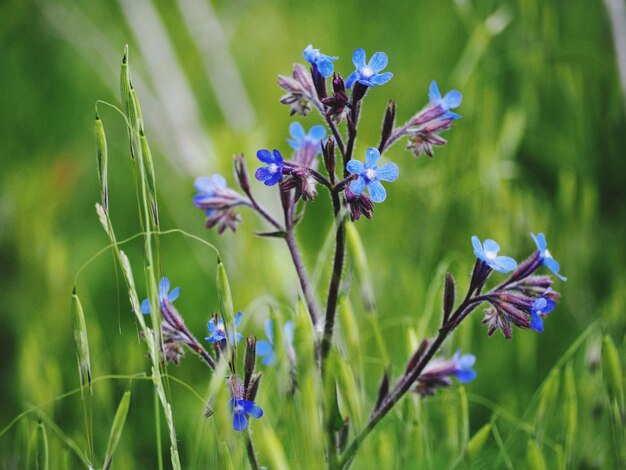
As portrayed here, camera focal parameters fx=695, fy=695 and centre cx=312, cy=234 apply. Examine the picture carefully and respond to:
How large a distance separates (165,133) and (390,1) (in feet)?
4.90

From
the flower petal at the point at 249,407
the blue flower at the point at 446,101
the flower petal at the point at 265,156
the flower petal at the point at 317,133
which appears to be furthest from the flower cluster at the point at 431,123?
the flower petal at the point at 249,407

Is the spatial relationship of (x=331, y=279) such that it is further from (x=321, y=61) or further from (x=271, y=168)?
(x=321, y=61)

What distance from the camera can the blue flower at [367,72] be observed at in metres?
0.93

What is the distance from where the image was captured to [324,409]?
972mm

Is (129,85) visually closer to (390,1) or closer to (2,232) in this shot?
(2,232)

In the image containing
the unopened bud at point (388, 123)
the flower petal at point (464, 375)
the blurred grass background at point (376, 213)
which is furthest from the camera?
the blurred grass background at point (376, 213)

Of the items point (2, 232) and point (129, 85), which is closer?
point (129, 85)

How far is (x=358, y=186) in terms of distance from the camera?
917 millimetres

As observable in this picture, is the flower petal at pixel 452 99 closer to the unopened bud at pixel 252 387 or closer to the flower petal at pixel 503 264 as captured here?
the flower petal at pixel 503 264

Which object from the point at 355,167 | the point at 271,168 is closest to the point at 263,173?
the point at 271,168

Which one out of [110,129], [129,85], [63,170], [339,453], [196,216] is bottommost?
[339,453]

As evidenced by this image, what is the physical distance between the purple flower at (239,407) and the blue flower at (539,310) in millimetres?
396

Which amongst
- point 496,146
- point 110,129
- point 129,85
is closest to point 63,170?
point 110,129

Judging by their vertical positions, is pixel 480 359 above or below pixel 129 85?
below
